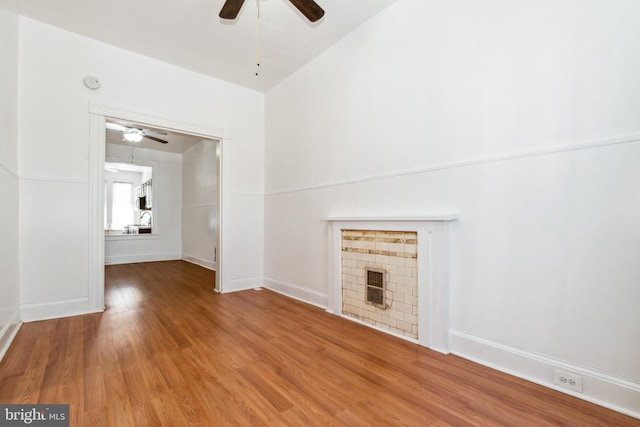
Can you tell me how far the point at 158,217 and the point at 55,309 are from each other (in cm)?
457

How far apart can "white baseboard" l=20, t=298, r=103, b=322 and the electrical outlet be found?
410cm

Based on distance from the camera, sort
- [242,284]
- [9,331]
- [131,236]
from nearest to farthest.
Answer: [9,331] → [242,284] → [131,236]

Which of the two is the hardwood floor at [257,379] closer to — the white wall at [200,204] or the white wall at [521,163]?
the white wall at [521,163]

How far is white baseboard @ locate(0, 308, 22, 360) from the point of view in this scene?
2.15m

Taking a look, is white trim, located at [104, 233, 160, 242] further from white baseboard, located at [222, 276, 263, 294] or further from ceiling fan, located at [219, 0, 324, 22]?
ceiling fan, located at [219, 0, 324, 22]

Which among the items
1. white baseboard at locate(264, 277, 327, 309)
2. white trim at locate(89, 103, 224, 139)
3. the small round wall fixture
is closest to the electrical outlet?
white baseboard at locate(264, 277, 327, 309)

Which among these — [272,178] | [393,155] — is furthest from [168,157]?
[393,155]

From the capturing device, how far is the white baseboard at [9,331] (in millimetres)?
2154

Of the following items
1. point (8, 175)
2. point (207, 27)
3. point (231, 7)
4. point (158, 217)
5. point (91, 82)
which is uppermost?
point (207, 27)

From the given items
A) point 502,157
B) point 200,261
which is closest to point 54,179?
point 200,261

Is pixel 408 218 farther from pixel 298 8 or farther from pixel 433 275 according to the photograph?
pixel 298 8

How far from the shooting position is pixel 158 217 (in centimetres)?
725

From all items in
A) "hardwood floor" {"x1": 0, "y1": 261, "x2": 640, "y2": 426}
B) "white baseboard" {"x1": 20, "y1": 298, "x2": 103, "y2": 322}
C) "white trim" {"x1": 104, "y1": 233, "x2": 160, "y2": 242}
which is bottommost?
"hardwood floor" {"x1": 0, "y1": 261, "x2": 640, "y2": 426}

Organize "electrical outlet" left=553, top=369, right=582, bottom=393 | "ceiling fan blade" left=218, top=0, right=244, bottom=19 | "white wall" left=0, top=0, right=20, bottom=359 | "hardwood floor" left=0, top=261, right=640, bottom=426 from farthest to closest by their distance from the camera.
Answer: "white wall" left=0, top=0, right=20, bottom=359
"ceiling fan blade" left=218, top=0, right=244, bottom=19
"electrical outlet" left=553, top=369, right=582, bottom=393
"hardwood floor" left=0, top=261, right=640, bottom=426
